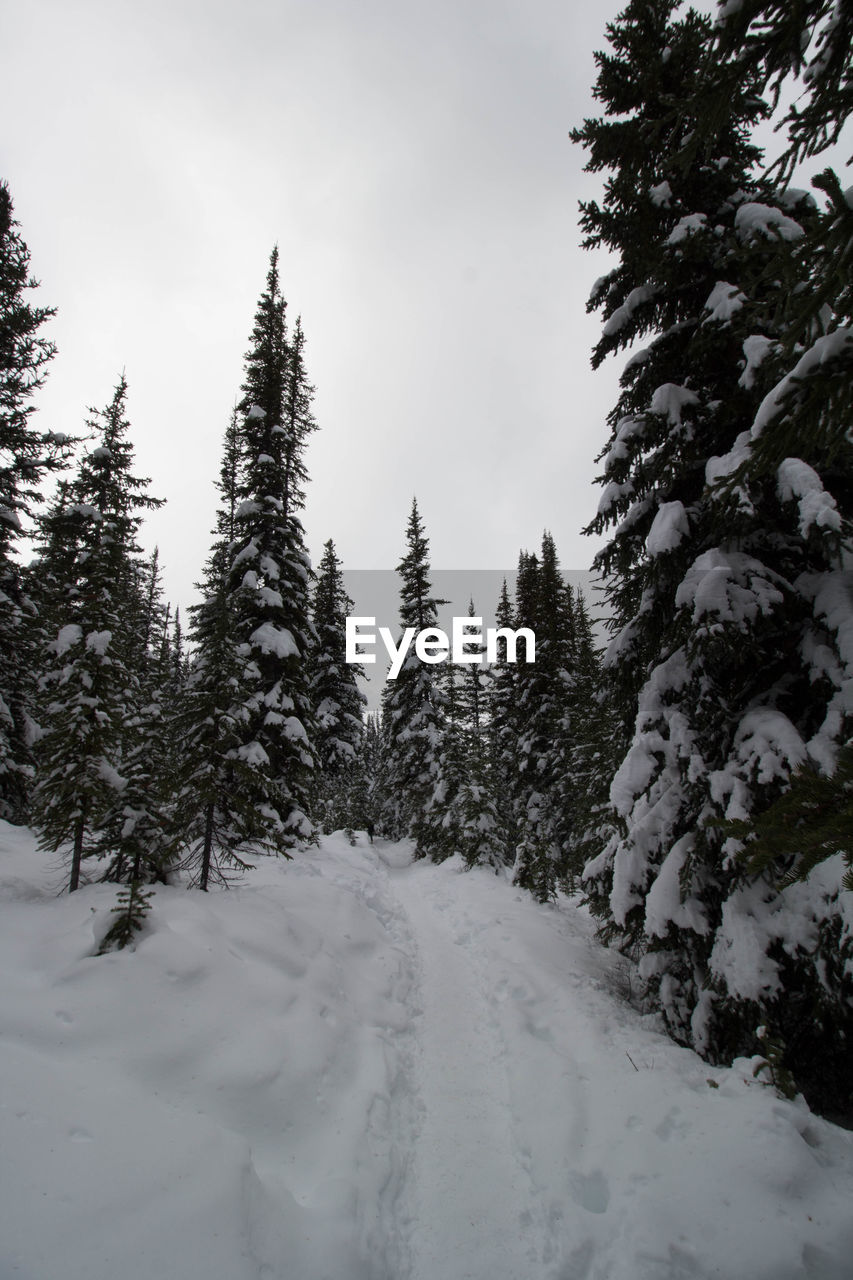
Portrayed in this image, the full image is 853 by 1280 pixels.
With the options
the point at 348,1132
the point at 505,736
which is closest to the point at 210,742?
the point at 348,1132

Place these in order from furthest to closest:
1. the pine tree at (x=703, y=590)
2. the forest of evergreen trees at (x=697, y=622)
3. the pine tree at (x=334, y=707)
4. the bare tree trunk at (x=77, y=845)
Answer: the pine tree at (x=334, y=707), the bare tree trunk at (x=77, y=845), the pine tree at (x=703, y=590), the forest of evergreen trees at (x=697, y=622)

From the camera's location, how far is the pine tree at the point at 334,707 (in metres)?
29.1

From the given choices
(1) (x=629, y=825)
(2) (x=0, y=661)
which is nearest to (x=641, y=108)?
(1) (x=629, y=825)

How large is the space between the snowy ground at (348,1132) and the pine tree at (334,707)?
21.1m

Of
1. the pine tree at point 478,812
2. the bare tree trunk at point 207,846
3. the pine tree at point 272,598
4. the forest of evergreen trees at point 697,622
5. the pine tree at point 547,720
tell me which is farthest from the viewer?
the pine tree at point 547,720

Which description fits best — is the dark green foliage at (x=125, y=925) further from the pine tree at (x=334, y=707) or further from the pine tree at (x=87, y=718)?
the pine tree at (x=334, y=707)

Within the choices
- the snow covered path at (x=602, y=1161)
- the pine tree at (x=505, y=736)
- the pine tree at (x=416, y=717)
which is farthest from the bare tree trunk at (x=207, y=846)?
Result: the pine tree at (x=505, y=736)

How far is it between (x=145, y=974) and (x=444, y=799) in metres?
17.1

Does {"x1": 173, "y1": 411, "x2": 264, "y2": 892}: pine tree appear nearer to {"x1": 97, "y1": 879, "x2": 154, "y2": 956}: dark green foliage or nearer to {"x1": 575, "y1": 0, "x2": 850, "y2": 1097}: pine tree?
{"x1": 97, "y1": 879, "x2": 154, "y2": 956}: dark green foliage

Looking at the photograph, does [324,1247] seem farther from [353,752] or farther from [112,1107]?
[353,752]

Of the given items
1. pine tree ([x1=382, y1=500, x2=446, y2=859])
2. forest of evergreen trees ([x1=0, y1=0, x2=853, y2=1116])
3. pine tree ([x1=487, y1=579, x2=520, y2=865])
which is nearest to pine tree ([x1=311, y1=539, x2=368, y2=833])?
pine tree ([x1=382, y1=500, x2=446, y2=859])

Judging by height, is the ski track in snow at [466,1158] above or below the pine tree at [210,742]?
below

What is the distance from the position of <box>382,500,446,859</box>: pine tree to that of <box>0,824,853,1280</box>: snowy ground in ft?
52.3

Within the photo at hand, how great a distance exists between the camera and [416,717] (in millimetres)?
26047
